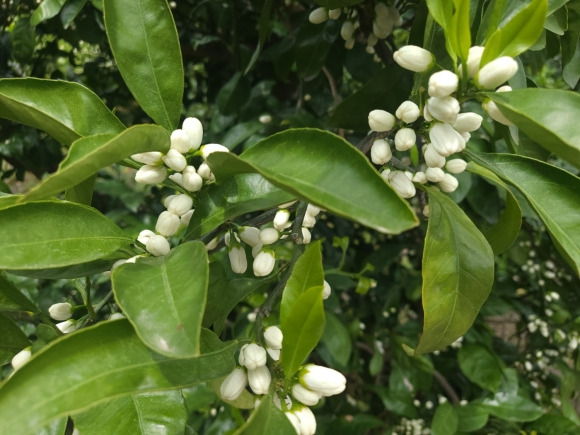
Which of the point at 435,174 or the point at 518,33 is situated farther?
the point at 435,174

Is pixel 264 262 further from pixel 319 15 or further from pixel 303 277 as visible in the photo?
pixel 319 15

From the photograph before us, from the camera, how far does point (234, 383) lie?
0.60 m

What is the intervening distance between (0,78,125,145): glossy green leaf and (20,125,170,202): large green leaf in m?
0.11

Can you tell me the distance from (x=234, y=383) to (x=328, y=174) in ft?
0.93

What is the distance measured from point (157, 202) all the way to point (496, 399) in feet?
4.04

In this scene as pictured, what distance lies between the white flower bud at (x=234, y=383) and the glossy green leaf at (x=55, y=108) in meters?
0.32

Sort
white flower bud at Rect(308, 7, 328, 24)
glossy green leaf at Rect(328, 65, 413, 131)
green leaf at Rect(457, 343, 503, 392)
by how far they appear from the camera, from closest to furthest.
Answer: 1. glossy green leaf at Rect(328, 65, 413, 131)
2. white flower bud at Rect(308, 7, 328, 24)
3. green leaf at Rect(457, 343, 503, 392)

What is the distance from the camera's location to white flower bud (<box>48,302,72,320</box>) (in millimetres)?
696

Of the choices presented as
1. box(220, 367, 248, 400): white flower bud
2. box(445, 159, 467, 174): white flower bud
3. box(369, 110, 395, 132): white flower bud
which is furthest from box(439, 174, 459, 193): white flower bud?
box(220, 367, 248, 400): white flower bud

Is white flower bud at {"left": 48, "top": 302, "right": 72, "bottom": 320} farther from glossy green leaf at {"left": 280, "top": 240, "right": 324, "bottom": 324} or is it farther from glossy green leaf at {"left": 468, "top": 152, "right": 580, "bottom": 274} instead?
glossy green leaf at {"left": 468, "top": 152, "right": 580, "bottom": 274}

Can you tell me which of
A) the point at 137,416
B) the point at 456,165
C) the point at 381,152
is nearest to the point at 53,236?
the point at 137,416

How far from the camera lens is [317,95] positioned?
1.56 m

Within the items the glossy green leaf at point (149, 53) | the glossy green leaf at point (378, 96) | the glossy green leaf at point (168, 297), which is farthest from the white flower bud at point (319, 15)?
the glossy green leaf at point (168, 297)

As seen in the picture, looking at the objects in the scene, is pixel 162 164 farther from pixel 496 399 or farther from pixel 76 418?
pixel 496 399
